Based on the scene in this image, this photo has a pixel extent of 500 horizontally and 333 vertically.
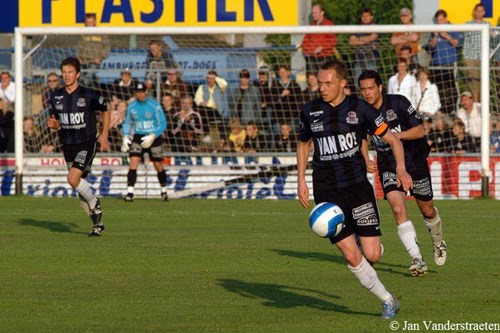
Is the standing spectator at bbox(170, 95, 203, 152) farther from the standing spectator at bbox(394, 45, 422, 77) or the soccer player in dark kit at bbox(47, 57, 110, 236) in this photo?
the soccer player in dark kit at bbox(47, 57, 110, 236)

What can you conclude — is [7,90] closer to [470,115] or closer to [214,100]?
[214,100]

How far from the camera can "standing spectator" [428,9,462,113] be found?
934 inches

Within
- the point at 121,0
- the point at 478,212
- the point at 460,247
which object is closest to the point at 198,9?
the point at 121,0

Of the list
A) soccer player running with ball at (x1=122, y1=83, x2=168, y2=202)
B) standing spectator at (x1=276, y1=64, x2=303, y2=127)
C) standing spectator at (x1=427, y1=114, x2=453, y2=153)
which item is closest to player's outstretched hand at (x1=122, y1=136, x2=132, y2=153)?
soccer player running with ball at (x1=122, y1=83, x2=168, y2=202)

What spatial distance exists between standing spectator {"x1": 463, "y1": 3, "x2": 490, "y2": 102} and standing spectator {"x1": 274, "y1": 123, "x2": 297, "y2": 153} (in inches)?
153

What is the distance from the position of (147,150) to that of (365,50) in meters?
5.54

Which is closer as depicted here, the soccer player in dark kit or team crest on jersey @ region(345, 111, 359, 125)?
team crest on jersey @ region(345, 111, 359, 125)

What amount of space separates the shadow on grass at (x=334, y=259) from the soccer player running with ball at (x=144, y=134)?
8741 millimetres

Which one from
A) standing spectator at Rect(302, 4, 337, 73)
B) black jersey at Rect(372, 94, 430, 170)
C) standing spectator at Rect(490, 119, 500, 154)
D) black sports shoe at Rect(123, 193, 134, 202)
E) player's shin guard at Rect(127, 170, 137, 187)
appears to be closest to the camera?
black jersey at Rect(372, 94, 430, 170)

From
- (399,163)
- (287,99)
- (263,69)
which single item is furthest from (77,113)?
(263,69)

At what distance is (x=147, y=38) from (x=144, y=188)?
5312 millimetres

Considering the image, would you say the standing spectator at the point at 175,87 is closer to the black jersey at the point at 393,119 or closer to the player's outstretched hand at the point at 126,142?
the player's outstretched hand at the point at 126,142

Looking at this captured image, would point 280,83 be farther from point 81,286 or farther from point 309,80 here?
point 81,286

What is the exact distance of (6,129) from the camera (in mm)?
24422
